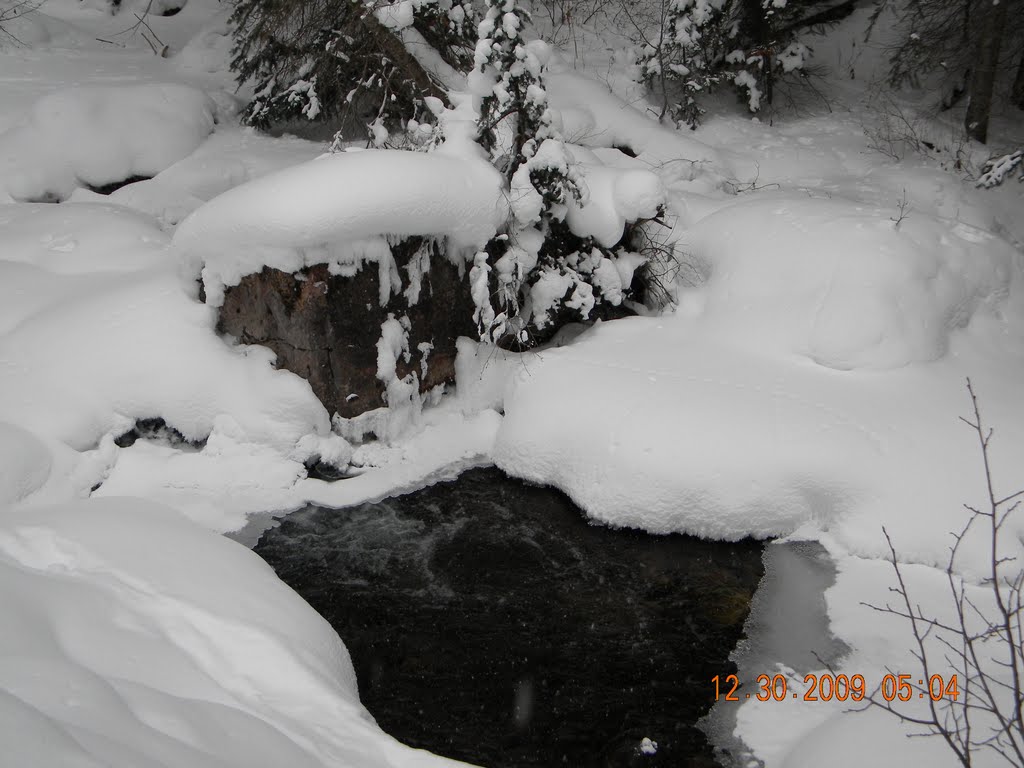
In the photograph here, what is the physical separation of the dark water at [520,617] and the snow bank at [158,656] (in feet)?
1.77

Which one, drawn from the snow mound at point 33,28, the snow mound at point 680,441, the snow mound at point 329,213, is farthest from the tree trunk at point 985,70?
the snow mound at point 33,28

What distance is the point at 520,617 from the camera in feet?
16.0

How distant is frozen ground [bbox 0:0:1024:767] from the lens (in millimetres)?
3641

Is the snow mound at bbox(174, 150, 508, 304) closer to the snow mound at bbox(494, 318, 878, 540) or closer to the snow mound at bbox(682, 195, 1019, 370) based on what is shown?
the snow mound at bbox(494, 318, 878, 540)

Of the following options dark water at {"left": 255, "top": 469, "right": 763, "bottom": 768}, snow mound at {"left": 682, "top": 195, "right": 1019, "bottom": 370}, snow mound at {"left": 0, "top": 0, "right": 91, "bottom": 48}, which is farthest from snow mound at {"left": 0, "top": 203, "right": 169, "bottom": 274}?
snow mound at {"left": 682, "top": 195, "right": 1019, "bottom": 370}

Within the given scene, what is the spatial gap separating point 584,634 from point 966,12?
9447 millimetres

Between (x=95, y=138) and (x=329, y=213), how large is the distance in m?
4.64

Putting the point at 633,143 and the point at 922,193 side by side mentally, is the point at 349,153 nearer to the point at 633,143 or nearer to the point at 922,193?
the point at 633,143

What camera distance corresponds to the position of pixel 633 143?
9.85m

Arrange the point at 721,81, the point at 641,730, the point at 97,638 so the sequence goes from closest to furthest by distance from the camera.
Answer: the point at 97,638 → the point at 641,730 → the point at 721,81

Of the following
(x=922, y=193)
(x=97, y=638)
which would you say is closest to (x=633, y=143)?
(x=922, y=193)
